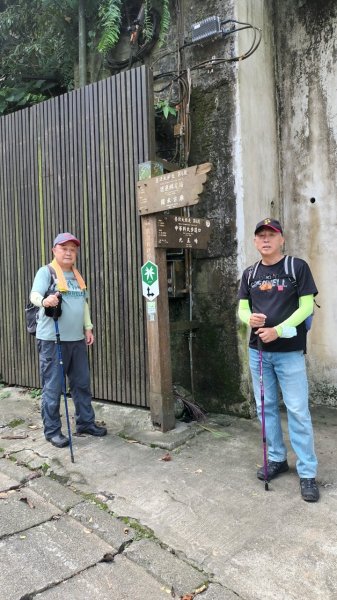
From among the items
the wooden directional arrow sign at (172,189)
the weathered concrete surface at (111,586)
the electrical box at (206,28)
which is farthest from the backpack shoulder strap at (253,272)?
the electrical box at (206,28)

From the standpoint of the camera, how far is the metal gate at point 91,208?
541 cm

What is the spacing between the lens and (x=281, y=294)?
12.0ft

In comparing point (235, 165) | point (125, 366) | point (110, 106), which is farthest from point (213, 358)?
point (110, 106)

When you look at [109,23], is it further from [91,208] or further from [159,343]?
[159,343]

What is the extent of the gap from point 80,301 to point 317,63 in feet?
12.9

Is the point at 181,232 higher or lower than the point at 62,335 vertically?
higher

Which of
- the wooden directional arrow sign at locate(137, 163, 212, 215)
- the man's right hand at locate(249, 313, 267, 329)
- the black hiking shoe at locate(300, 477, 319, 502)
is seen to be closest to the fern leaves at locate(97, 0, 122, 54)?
the wooden directional arrow sign at locate(137, 163, 212, 215)

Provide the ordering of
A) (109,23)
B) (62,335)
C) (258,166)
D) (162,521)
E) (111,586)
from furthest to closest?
(109,23), (258,166), (62,335), (162,521), (111,586)

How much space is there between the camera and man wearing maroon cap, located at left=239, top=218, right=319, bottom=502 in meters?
3.55

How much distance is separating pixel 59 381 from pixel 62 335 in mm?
464

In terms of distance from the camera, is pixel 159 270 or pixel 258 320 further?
pixel 159 270

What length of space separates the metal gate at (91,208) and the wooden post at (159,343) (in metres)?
0.46

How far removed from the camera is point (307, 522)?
3.23 metres

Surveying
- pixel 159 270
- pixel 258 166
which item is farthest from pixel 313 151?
pixel 159 270
